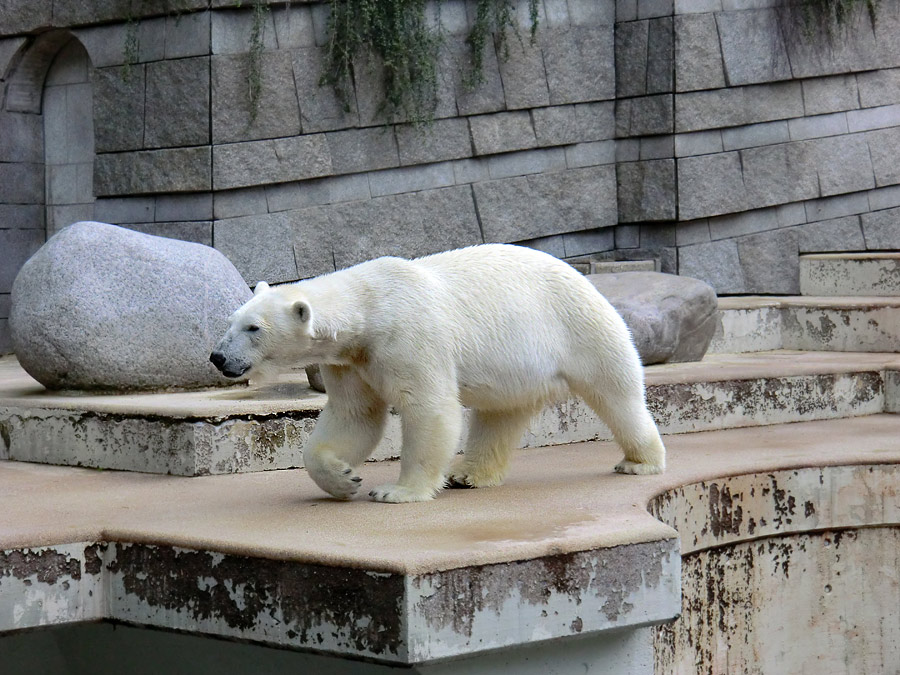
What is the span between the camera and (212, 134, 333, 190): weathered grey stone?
706 centimetres

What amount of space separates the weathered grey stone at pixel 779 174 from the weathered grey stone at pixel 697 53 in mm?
636

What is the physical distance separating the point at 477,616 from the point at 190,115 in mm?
5196

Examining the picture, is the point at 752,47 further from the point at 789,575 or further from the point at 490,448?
the point at 490,448

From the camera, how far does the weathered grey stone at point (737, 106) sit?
8406mm

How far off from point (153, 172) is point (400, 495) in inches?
179

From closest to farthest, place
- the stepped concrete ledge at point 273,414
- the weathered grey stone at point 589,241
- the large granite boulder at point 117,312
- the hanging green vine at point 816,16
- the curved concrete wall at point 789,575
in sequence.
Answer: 1. the curved concrete wall at point 789,575
2. the stepped concrete ledge at point 273,414
3. the large granite boulder at point 117,312
4. the weathered grey stone at point 589,241
5. the hanging green vine at point 816,16

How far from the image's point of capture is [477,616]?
8.30 ft

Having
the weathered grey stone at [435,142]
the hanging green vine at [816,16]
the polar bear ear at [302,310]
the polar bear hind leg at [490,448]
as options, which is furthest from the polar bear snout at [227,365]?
the hanging green vine at [816,16]

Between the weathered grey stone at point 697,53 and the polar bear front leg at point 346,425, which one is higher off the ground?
the weathered grey stone at point 697,53

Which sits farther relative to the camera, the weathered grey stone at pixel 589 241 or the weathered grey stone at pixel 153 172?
the weathered grey stone at pixel 589 241

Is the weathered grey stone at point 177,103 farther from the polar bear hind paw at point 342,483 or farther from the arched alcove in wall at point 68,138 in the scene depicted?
the polar bear hind paw at point 342,483

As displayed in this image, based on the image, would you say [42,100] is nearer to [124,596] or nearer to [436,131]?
[436,131]

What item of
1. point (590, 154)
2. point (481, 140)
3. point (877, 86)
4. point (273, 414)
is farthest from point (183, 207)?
point (877, 86)

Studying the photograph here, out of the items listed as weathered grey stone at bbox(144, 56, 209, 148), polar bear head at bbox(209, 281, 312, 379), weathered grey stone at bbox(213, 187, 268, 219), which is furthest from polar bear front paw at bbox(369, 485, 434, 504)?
weathered grey stone at bbox(144, 56, 209, 148)
